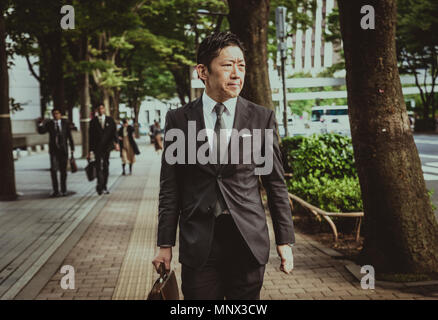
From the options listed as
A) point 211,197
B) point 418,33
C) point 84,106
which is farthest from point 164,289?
point 418,33

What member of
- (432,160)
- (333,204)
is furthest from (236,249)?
(432,160)

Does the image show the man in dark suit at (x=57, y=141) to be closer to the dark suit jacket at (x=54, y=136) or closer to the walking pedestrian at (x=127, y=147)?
the dark suit jacket at (x=54, y=136)

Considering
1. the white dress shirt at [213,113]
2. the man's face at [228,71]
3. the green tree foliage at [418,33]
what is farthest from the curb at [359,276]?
the green tree foliage at [418,33]

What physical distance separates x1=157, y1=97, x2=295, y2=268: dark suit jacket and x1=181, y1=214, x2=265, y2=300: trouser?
45mm

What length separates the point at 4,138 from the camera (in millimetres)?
12203

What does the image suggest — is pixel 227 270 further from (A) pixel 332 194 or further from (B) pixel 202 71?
(A) pixel 332 194

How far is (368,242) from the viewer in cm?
561

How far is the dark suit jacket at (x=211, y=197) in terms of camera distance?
2.60 metres

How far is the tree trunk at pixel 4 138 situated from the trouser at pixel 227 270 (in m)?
10.6

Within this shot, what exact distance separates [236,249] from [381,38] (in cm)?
346

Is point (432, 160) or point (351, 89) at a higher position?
point (351, 89)

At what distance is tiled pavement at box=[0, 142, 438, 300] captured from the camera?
5.01 meters
